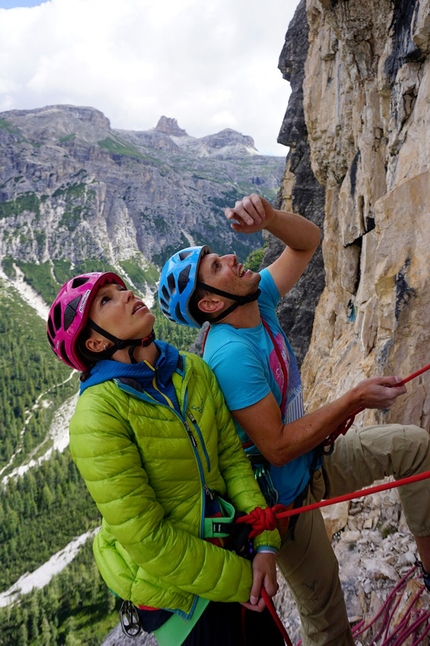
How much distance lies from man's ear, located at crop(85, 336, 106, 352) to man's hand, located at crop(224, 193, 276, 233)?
1.28m

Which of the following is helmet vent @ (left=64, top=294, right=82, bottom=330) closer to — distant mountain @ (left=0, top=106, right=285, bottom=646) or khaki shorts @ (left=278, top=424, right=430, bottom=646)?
khaki shorts @ (left=278, top=424, right=430, bottom=646)

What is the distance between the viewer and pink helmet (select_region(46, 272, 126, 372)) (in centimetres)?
268

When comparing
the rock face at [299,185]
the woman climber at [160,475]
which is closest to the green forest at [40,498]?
the rock face at [299,185]

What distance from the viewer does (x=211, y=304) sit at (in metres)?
2.98

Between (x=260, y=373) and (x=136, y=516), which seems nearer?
(x=136, y=516)

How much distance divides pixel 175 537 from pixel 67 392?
459 feet

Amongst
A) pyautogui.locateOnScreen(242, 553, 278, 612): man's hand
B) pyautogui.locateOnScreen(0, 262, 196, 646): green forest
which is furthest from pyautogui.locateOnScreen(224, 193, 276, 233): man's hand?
pyautogui.locateOnScreen(0, 262, 196, 646): green forest

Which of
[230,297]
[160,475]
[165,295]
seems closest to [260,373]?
[230,297]

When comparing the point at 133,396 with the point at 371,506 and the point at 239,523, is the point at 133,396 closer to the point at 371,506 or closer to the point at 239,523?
the point at 239,523

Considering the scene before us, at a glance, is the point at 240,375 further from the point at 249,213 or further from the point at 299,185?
the point at 299,185

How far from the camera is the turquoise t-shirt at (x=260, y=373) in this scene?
264 cm

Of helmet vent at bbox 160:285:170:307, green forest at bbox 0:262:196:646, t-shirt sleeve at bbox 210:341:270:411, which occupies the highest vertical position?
helmet vent at bbox 160:285:170:307

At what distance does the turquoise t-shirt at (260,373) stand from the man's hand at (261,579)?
1.92 ft

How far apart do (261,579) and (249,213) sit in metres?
2.39
